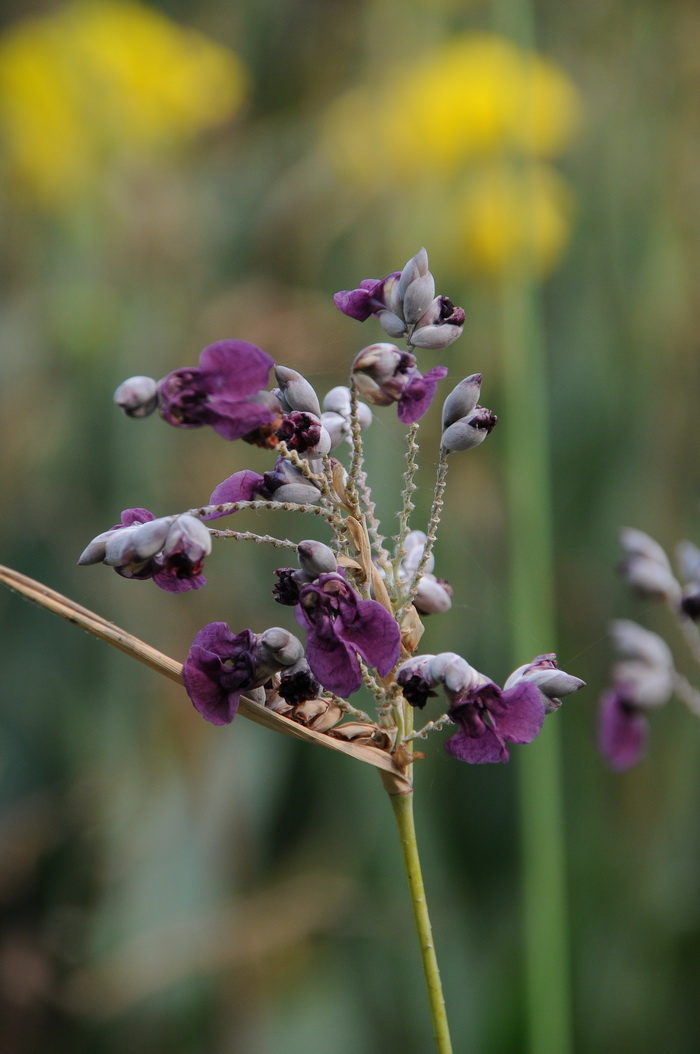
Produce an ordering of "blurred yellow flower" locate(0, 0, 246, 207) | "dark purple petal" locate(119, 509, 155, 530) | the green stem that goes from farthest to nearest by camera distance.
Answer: "blurred yellow flower" locate(0, 0, 246, 207) → "dark purple petal" locate(119, 509, 155, 530) → the green stem

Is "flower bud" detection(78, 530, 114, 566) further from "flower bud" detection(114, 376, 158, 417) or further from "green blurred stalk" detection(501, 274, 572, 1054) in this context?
"green blurred stalk" detection(501, 274, 572, 1054)

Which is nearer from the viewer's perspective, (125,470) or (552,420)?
(125,470)

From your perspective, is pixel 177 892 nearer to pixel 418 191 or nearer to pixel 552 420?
pixel 552 420

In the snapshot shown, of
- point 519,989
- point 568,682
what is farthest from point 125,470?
point 568,682

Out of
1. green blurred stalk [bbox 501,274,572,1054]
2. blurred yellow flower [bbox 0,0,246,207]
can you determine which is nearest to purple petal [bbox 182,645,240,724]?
green blurred stalk [bbox 501,274,572,1054]

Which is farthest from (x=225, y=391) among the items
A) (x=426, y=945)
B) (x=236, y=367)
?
(x=426, y=945)

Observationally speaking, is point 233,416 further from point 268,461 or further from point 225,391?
point 268,461
